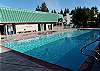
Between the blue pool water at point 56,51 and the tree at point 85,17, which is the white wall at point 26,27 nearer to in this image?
the blue pool water at point 56,51

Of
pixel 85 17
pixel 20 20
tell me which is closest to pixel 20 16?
pixel 20 20

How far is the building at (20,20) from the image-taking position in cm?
2515

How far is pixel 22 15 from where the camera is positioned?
28766 mm

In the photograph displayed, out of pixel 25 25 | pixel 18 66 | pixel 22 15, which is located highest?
pixel 22 15

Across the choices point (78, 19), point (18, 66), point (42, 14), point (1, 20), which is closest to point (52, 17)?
point (42, 14)

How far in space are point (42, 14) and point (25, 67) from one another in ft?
95.0

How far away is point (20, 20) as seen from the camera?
2795 cm

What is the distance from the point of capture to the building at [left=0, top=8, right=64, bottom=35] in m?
25.2

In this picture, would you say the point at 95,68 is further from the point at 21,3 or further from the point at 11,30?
the point at 21,3

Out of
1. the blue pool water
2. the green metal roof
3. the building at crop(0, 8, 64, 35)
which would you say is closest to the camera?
the blue pool water

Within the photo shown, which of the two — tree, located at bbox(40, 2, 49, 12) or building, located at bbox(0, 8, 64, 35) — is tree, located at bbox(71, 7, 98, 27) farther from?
tree, located at bbox(40, 2, 49, 12)

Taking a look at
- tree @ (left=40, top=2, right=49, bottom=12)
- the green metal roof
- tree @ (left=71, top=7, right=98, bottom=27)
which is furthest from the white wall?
tree @ (left=40, top=2, right=49, bottom=12)

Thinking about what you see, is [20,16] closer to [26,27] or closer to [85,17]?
[26,27]

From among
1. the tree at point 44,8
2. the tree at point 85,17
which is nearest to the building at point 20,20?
the tree at point 85,17
